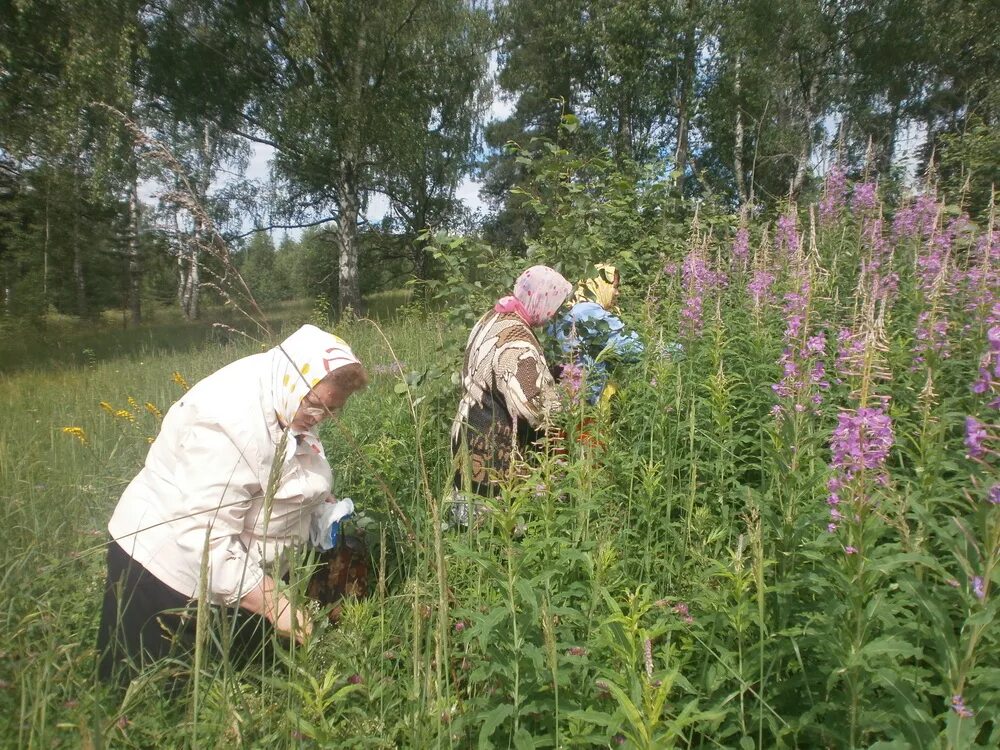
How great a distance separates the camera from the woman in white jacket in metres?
2.14

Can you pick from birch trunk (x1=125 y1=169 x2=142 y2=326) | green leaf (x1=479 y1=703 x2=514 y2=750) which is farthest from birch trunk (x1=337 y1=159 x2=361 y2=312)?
green leaf (x1=479 y1=703 x2=514 y2=750)

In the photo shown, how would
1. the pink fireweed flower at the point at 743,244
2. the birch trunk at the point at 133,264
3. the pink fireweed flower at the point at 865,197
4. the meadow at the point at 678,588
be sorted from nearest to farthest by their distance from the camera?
the meadow at the point at 678,588 → the pink fireweed flower at the point at 743,244 → the pink fireweed flower at the point at 865,197 → the birch trunk at the point at 133,264

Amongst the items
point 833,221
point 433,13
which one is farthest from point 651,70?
point 833,221

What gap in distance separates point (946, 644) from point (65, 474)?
15.3 ft

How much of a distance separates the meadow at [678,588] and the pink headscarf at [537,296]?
0.52 meters

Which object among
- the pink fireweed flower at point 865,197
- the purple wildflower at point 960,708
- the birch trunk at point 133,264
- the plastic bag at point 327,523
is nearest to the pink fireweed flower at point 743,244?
the pink fireweed flower at point 865,197

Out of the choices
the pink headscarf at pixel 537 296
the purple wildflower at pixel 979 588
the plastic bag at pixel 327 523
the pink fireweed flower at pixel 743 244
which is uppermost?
the pink fireweed flower at pixel 743 244

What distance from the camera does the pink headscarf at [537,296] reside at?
3.35 metres

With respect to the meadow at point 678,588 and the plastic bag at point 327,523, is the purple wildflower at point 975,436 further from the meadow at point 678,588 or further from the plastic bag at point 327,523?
the plastic bag at point 327,523

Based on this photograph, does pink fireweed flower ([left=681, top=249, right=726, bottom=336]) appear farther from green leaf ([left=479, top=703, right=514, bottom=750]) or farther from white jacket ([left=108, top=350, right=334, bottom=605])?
green leaf ([left=479, top=703, right=514, bottom=750])

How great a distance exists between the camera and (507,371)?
313 cm

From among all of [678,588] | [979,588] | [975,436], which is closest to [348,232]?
[678,588]

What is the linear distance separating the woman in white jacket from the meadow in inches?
8.6

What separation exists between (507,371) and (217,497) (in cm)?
152
